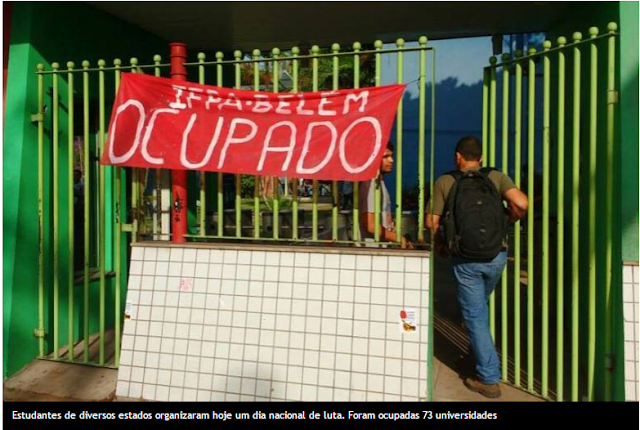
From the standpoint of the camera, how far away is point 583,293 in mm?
4289

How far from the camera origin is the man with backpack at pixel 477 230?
336 cm

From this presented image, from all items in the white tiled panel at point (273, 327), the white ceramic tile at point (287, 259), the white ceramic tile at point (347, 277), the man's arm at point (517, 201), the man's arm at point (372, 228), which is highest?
the man's arm at point (517, 201)

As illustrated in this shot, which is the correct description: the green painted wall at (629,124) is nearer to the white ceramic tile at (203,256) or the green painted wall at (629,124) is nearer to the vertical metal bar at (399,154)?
the vertical metal bar at (399,154)

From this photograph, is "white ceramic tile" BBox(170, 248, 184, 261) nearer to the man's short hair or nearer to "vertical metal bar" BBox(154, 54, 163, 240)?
"vertical metal bar" BBox(154, 54, 163, 240)

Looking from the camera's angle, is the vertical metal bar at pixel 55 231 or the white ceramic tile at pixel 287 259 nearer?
the white ceramic tile at pixel 287 259

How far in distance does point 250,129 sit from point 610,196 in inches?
103

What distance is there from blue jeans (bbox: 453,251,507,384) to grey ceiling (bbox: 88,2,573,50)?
265 cm

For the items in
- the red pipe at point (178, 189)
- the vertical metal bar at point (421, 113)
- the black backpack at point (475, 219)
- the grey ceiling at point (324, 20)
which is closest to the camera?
the vertical metal bar at point (421, 113)

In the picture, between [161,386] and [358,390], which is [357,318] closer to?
[358,390]

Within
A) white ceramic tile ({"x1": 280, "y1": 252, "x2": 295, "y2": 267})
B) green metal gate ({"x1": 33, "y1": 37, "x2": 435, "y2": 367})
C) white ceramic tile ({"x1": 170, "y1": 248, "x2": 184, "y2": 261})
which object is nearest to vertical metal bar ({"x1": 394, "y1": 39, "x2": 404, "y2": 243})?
green metal gate ({"x1": 33, "y1": 37, "x2": 435, "y2": 367})

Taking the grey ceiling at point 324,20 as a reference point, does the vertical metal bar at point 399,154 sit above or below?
below

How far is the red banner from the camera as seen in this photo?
332 cm

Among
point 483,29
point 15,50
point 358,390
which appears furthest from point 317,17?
point 358,390

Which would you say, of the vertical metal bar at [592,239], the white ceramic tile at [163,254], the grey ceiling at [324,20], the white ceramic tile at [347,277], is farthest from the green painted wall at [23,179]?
the vertical metal bar at [592,239]
